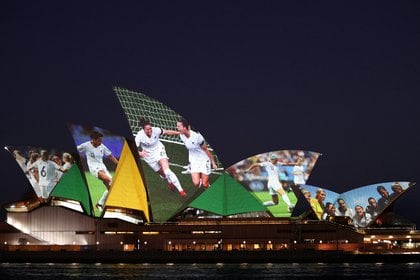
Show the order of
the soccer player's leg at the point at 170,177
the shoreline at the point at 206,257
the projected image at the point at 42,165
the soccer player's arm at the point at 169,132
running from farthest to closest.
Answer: the projected image at the point at 42,165
the soccer player's leg at the point at 170,177
the soccer player's arm at the point at 169,132
the shoreline at the point at 206,257

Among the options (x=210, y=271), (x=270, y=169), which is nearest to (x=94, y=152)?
(x=270, y=169)

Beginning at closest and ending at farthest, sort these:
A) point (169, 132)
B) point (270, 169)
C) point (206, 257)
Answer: point (169, 132)
point (206, 257)
point (270, 169)

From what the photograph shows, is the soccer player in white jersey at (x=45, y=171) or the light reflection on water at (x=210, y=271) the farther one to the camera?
the soccer player in white jersey at (x=45, y=171)

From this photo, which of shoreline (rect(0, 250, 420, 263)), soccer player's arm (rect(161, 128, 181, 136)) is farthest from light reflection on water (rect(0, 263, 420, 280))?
soccer player's arm (rect(161, 128, 181, 136))

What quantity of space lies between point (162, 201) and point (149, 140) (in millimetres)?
6545

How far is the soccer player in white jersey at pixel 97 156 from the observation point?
9006 centimetres

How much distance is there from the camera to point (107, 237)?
311 ft

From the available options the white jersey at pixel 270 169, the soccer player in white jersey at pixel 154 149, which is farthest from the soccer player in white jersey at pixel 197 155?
the white jersey at pixel 270 169

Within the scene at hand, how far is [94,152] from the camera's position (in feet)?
297

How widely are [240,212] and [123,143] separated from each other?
13.2 m

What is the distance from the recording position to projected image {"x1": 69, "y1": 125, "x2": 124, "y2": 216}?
89812 mm

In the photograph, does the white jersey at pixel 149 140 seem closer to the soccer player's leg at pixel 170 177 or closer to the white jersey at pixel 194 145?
the soccer player's leg at pixel 170 177

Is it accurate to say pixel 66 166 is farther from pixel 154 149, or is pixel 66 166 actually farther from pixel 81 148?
pixel 154 149

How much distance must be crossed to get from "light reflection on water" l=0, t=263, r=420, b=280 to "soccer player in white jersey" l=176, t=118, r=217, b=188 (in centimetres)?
913
